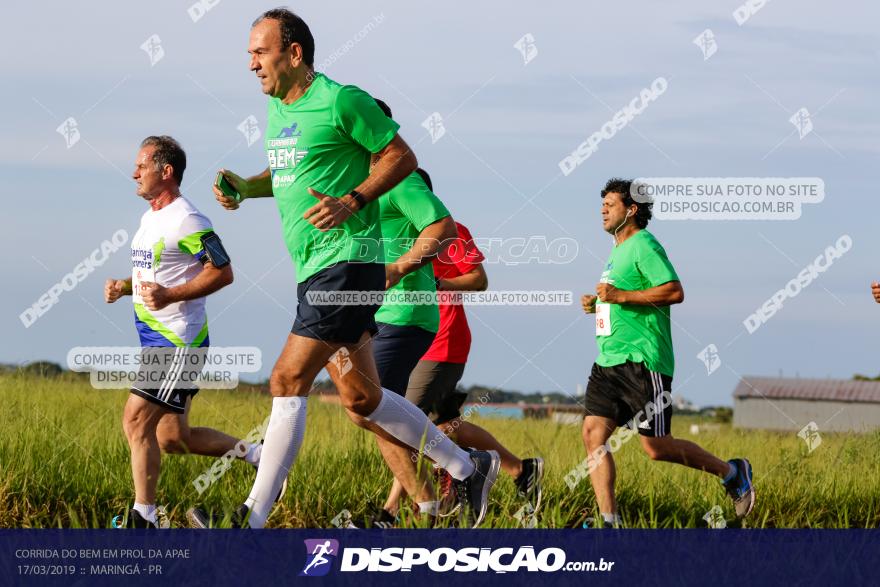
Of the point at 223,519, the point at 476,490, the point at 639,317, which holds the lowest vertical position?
the point at 223,519

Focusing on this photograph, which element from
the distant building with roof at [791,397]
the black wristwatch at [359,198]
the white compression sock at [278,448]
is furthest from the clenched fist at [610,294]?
the distant building with roof at [791,397]

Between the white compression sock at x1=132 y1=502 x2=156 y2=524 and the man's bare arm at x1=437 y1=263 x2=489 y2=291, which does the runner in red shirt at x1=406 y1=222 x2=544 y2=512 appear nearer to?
the man's bare arm at x1=437 y1=263 x2=489 y2=291

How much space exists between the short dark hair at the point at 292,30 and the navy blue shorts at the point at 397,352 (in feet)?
5.36

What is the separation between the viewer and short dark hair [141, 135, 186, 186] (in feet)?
21.7

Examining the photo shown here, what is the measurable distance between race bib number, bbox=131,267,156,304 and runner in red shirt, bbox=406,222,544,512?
1.67 metres

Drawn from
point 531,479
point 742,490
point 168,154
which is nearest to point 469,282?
point 531,479

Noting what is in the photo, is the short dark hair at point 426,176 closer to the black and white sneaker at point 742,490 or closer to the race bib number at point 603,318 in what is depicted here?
the race bib number at point 603,318

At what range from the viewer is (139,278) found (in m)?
6.55

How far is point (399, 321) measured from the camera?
677 cm

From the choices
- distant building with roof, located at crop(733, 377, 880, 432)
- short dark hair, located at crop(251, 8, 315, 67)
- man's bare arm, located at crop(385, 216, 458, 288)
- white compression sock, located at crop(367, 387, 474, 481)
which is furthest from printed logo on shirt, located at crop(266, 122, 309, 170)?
distant building with roof, located at crop(733, 377, 880, 432)

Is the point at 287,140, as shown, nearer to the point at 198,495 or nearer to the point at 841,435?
the point at 198,495

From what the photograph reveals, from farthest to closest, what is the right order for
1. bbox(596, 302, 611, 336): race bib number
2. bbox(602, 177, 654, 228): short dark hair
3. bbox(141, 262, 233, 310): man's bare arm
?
bbox(602, 177, 654, 228): short dark hair, bbox(596, 302, 611, 336): race bib number, bbox(141, 262, 233, 310): man's bare arm

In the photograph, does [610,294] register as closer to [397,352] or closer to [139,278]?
[397,352]

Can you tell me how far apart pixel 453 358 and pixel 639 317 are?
1157 millimetres
